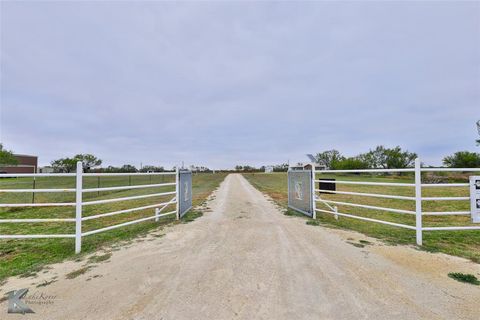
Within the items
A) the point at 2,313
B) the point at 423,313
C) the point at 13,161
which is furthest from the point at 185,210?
the point at 13,161

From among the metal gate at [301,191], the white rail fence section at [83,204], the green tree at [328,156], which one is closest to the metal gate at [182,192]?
the white rail fence section at [83,204]

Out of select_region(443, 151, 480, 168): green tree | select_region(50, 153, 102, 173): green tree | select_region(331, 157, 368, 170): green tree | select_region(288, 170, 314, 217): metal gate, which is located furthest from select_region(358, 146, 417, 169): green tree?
select_region(50, 153, 102, 173): green tree

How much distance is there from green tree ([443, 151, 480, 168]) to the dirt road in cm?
5113

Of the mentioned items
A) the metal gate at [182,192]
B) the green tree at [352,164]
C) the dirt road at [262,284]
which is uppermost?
the green tree at [352,164]

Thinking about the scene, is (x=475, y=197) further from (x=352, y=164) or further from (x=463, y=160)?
(x=352, y=164)

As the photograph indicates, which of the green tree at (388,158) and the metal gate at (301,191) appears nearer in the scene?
the metal gate at (301,191)

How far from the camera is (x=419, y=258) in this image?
11.8ft

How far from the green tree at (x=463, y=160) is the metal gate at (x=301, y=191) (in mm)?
48021

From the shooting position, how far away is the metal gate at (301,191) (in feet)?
22.6

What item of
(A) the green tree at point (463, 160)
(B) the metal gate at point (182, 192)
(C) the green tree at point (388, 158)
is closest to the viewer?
(B) the metal gate at point (182, 192)

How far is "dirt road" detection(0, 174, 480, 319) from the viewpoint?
2.25m

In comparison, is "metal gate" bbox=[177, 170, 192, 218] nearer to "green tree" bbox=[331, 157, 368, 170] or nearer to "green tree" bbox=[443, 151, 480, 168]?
"green tree" bbox=[443, 151, 480, 168]

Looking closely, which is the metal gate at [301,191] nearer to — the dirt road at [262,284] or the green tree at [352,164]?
the dirt road at [262,284]

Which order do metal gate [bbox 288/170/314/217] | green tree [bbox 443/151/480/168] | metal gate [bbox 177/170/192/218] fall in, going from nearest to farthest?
metal gate [bbox 177/170/192/218] → metal gate [bbox 288/170/314/217] → green tree [bbox 443/151/480/168]
